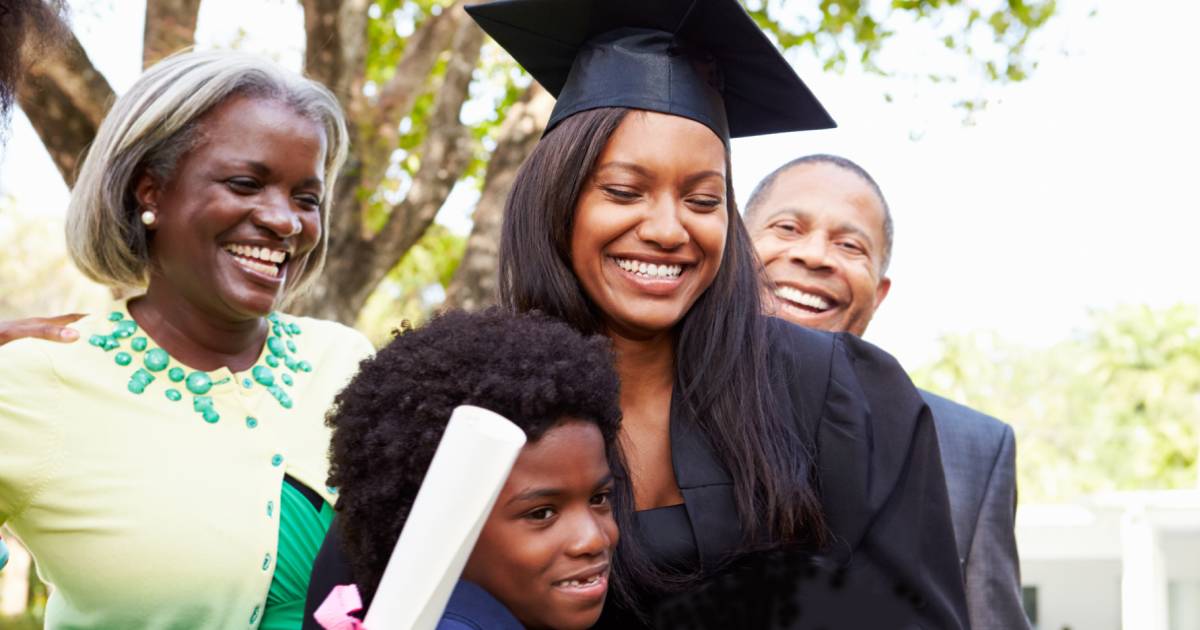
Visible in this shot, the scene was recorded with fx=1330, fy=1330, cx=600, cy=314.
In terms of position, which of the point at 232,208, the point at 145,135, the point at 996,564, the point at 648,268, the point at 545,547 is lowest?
the point at 996,564

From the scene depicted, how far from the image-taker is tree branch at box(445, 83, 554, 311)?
7594 millimetres

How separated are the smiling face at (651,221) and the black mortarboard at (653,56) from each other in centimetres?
9

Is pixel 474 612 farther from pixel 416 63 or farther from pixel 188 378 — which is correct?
pixel 416 63

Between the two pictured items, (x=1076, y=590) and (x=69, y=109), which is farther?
(x=1076, y=590)

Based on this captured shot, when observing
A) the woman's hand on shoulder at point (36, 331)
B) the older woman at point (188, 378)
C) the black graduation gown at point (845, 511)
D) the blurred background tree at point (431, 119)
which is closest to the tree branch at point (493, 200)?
the blurred background tree at point (431, 119)

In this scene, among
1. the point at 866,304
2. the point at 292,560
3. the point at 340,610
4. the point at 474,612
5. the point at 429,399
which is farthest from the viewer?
the point at 866,304

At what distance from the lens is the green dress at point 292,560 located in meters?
2.94

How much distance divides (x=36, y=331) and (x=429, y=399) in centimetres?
112

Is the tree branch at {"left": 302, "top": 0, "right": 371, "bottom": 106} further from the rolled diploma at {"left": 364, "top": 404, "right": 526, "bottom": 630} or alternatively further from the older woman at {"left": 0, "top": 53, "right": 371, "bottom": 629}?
the rolled diploma at {"left": 364, "top": 404, "right": 526, "bottom": 630}

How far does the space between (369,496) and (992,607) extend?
7.21ft

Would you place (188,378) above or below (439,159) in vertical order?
below

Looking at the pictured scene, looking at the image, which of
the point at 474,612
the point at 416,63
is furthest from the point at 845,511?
the point at 416,63

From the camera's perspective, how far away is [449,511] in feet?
5.64

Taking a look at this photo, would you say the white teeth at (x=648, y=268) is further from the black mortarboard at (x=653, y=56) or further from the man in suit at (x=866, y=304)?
the man in suit at (x=866, y=304)
